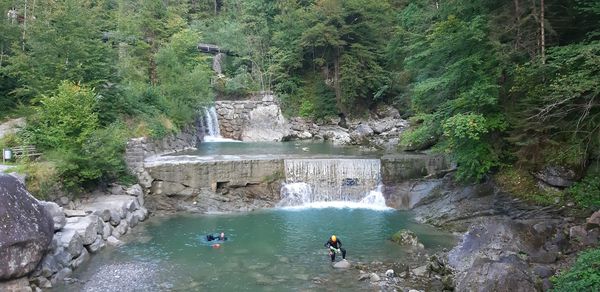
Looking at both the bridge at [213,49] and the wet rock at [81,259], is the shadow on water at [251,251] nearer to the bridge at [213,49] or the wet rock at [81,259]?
the wet rock at [81,259]

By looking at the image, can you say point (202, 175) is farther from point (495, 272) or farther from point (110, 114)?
point (495, 272)

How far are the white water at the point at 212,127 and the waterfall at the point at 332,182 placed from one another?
12.9m

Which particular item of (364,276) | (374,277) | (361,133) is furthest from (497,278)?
(361,133)

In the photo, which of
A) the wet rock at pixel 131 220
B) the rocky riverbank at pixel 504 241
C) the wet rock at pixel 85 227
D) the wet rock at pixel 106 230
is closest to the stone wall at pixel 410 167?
the rocky riverbank at pixel 504 241

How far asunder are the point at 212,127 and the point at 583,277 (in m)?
26.9

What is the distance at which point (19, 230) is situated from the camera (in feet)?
31.8

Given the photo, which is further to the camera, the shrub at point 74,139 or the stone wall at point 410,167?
Result: the stone wall at point 410,167

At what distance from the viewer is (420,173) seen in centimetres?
1941

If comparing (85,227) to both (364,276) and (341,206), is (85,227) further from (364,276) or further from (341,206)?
(341,206)

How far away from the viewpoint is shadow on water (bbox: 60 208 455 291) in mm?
10875

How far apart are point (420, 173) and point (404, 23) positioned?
48.5 ft

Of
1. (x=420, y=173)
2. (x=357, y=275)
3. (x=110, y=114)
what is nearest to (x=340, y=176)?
(x=420, y=173)

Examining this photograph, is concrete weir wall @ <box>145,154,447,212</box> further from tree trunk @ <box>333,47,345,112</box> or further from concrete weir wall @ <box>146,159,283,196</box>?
tree trunk @ <box>333,47,345,112</box>

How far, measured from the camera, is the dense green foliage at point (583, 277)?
782 centimetres
